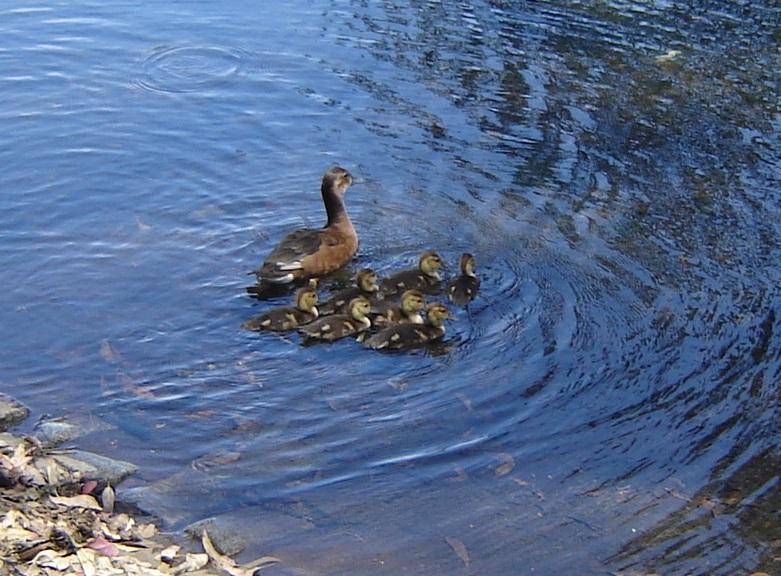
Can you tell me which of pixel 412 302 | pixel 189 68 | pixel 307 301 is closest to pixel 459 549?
pixel 412 302

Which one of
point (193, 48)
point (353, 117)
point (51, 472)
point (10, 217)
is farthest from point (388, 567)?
point (193, 48)

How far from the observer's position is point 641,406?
25.0 feet

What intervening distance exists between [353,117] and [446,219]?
88.9 inches

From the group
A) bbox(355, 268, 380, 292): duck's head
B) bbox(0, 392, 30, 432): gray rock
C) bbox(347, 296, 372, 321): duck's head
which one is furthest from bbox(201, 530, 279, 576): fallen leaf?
bbox(355, 268, 380, 292): duck's head

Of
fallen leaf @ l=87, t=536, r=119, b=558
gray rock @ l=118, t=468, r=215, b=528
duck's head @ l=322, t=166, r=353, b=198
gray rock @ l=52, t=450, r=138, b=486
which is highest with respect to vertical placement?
duck's head @ l=322, t=166, r=353, b=198

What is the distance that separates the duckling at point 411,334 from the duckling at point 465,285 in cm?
37

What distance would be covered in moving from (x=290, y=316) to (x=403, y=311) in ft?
2.75

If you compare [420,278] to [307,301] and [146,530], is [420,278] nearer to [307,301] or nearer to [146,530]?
[307,301]

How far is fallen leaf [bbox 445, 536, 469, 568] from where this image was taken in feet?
21.0

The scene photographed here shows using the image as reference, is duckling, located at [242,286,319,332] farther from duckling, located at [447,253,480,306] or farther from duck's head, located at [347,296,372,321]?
duckling, located at [447,253,480,306]

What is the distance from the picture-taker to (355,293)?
894 centimetres

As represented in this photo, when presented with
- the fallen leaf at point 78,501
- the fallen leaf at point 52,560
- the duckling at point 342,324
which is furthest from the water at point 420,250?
the fallen leaf at point 52,560

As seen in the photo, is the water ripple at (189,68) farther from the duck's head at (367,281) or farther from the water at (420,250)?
the duck's head at (367,281)

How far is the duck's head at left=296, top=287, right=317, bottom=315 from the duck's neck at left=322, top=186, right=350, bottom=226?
42.6 inches
